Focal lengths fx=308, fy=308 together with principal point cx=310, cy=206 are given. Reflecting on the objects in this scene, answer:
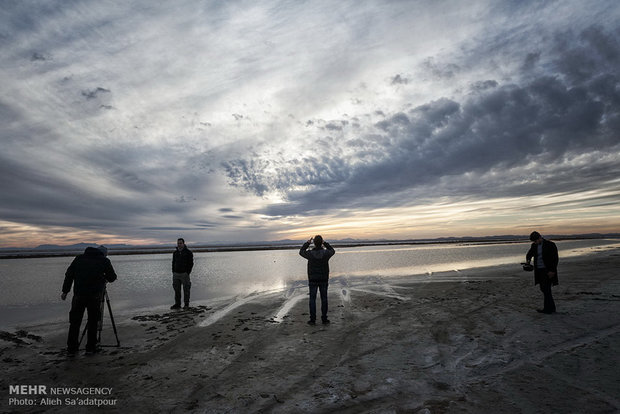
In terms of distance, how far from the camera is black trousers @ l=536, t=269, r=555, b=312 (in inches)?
374

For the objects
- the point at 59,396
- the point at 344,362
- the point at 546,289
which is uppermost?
the point at 546,289

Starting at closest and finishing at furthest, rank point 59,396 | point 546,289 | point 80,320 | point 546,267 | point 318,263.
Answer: point 59,396 → point 80,320 → point 546,289 → point 546,267 → point 318,263

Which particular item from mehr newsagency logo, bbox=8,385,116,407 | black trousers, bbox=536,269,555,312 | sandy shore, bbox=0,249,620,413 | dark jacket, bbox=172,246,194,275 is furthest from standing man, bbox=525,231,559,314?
dark jacket, bbox=172,246,194,275

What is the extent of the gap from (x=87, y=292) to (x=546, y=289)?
12964 millimetres

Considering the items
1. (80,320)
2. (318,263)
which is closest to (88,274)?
(80,320)

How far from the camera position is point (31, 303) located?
47.2 ft

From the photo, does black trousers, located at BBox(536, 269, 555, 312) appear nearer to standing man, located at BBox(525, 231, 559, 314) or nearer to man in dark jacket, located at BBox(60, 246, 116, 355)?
standing man, located at BBox(525, 231, 559, 314)

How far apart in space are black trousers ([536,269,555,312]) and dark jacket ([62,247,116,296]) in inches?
489

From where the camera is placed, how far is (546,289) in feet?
31.5

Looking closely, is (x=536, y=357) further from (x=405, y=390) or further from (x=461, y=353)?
(x=405, y=390)

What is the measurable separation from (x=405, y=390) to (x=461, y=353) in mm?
2331

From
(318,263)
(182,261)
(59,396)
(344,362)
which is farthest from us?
(182,261)

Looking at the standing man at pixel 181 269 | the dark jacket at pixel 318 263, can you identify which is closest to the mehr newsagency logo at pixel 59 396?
the dark jacket at pixel 318 263

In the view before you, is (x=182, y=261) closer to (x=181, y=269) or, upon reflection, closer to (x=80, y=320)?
(x=181, y=269)
